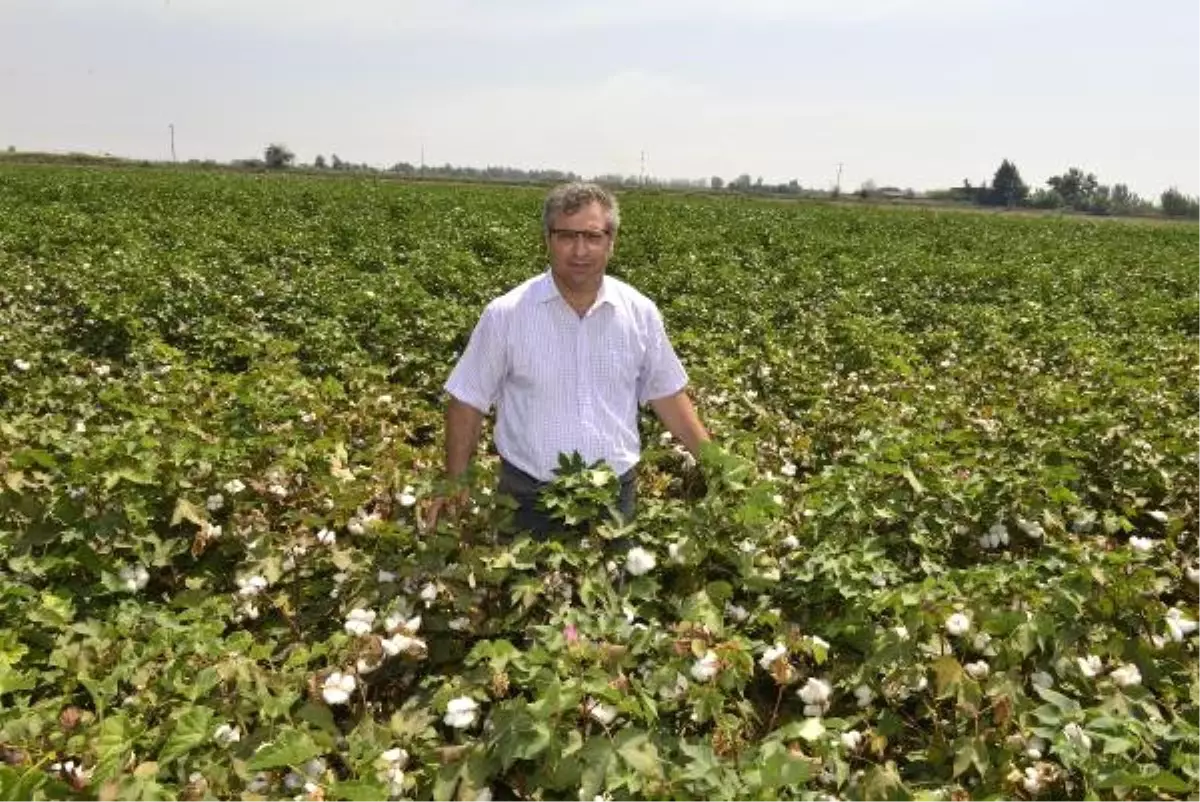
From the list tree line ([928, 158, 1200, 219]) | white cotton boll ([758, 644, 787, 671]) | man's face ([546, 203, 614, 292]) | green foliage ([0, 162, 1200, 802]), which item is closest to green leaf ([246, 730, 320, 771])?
green foliage ([0, 162, 1200, 802])

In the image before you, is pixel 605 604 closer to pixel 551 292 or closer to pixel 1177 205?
pixel 551 292

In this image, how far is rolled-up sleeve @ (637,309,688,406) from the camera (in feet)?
10.7

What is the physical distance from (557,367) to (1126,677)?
1.89m

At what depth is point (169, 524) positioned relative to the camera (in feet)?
11.3

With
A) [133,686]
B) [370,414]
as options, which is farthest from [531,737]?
[370,414]

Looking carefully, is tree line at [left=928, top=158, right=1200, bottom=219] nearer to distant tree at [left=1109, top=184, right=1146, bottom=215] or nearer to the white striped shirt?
distant tree at [left=1109, top=184, right=1146, bottom=215]

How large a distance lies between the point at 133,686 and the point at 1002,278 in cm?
1423

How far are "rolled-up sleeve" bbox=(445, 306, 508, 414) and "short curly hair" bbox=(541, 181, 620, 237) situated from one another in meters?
0.41

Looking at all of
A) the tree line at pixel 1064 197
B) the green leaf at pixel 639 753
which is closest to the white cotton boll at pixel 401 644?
the green leaf at pixel 639 753

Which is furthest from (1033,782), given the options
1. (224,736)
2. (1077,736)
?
(224,736)

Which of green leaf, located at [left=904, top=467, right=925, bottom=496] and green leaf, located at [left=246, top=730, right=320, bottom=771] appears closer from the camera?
green leaf, located at [left=246, top=730, right=320, bottom=771]

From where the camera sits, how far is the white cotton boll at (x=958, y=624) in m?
2.31

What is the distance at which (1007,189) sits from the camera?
95062mm

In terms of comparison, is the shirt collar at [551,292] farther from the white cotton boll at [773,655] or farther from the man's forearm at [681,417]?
the white cotton boll at [773,655]
